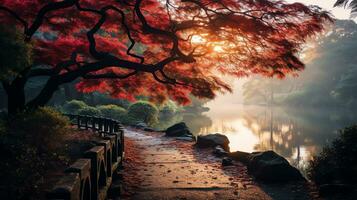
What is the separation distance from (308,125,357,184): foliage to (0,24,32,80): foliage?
809 centimetres

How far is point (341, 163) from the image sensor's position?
28.8 feet

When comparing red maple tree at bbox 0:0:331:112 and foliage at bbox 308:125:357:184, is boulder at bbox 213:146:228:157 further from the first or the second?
foliage at bbox 308:125:357:184

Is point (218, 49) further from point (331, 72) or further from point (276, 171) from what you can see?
point (331, 72)

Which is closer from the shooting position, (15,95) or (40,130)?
A: (40,130)

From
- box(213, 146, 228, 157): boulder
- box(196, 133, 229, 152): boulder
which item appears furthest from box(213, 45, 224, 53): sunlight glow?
box(196, 133, 229, 152): boulder

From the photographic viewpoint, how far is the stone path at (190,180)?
27.0 feet

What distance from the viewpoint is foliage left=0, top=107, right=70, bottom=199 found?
29.7ft

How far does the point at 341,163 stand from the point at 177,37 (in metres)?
6.83

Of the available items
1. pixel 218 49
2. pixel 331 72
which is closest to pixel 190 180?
pixel 218 49

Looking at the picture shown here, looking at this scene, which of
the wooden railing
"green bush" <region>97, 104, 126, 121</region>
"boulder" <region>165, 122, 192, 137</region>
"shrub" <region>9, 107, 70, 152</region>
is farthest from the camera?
"green bush" <region>97, 104, 126, 121</region>

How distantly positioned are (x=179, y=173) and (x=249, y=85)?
9063 centimetres

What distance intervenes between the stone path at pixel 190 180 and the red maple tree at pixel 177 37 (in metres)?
2.70

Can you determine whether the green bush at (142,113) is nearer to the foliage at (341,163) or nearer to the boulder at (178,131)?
the boulder at (178,131)

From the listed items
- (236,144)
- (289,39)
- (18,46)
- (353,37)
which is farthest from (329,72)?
(18,46)
